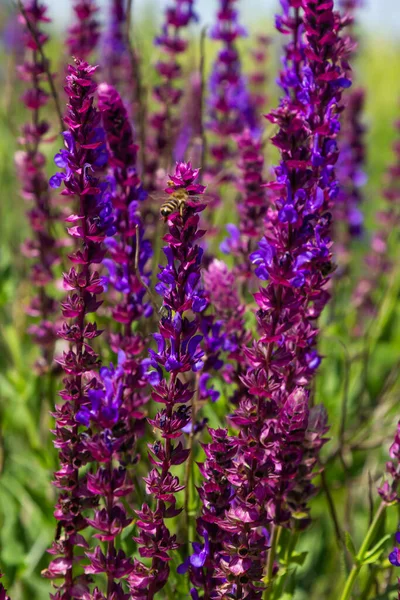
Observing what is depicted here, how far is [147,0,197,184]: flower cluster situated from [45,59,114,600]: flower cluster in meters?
0.86

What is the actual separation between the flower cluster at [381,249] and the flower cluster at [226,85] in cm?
63

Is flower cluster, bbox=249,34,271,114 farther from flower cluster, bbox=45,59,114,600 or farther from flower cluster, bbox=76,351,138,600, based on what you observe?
flower cluster, bbox=76,351,138,600

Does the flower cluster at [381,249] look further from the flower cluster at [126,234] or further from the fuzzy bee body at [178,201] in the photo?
the fuzzy bee body at [178,201]

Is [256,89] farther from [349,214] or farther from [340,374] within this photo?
[340,374]

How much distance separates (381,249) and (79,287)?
180 cm

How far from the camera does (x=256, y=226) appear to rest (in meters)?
1.55

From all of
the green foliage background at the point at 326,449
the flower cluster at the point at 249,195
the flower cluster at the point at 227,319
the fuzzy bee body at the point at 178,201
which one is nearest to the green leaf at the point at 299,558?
the green foliage background at the point at 326,449

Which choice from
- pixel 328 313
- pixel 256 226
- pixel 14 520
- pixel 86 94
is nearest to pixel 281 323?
pixel 86 94

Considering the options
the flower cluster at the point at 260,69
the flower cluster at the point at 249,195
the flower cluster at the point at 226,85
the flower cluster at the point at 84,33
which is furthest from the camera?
the flower cluster at the point at 260,69

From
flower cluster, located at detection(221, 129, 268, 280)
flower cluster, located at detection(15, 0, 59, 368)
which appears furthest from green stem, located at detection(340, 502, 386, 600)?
flower cluster, located at detection(15, 0, 59, 368)

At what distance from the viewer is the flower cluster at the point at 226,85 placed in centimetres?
206

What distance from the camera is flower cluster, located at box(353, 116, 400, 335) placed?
2525mm

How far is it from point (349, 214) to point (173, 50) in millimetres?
958

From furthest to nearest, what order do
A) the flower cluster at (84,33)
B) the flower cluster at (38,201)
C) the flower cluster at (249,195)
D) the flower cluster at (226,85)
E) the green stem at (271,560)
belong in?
1. the flower cluster at (226,85)
2. the flower cluster at (84,33)
3. the flower cluster at (38,201)
4. the flower cluster at (249,195)
5. the green stem at (271,560)
